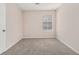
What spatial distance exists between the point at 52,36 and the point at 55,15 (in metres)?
1.69

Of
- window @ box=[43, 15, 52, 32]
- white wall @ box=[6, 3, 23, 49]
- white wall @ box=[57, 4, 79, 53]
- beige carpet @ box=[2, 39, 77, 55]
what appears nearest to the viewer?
beige carpet @ box=[2, 39, 77, 55]

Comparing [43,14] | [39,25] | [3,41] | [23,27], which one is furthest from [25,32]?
[3,41]

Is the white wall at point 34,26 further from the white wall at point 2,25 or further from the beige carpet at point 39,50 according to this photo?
the white wall at point 2,25

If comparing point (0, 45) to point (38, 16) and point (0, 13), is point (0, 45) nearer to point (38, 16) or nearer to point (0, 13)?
point (0, 13)

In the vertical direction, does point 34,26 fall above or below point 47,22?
below

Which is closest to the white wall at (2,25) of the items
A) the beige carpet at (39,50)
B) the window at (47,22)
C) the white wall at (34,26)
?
the beige carpet at (39,50)

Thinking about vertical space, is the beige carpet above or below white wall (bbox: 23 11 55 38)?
below

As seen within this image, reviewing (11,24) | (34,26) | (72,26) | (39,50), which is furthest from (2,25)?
(34,26)

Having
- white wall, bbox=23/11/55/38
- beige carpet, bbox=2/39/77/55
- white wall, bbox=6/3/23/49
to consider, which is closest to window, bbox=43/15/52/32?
white wall, bbox=23/11/55/38

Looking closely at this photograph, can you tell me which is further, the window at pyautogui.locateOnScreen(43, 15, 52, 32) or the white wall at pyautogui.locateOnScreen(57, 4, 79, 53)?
the window at pyautogui.locateOnScreen(43, 15, 52, 32)

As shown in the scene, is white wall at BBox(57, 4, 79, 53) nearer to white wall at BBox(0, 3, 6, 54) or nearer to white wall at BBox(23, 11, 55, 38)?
white wall at BBox(0, 3, 6, 54)

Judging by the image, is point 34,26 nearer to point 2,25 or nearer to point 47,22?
point 47,22

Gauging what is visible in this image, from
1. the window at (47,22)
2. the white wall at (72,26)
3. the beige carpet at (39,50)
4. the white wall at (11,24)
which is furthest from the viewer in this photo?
the window at (47,22)

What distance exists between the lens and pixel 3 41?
4281 mm
